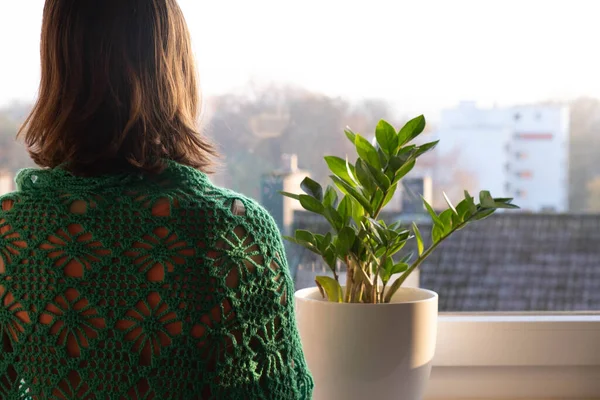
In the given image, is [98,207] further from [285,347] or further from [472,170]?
[472,170]

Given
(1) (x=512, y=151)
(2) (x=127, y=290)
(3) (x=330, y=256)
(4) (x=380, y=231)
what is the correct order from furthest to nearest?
(1) (x=512, y=151) → (3) (x=330, y=256) → (4) (x=380, y=231) → (2) (x=127, y=290)

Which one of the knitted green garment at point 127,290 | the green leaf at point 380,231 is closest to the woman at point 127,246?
the knitted green garment at point 127,290

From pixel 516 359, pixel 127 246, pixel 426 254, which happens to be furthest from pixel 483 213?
pixel 127 246

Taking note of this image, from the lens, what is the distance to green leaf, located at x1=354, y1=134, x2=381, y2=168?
124 cm

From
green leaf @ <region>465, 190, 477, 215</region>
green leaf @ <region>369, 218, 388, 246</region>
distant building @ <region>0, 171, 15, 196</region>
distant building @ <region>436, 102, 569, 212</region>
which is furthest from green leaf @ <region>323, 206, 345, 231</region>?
distant building @ <region>0, 171, 15, 196</region>

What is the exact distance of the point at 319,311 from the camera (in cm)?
124

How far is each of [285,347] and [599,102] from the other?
1.04m

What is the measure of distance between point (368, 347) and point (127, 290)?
50 cm

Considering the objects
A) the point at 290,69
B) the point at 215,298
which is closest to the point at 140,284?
the point at 215,298

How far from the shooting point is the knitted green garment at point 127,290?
2.85ft

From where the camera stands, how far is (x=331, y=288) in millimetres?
1296

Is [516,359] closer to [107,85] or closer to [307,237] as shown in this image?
[307,237]

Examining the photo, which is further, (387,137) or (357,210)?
(357,210)

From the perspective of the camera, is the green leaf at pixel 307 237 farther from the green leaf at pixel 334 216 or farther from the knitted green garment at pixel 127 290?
the knitted green garment at pixel 127 290
